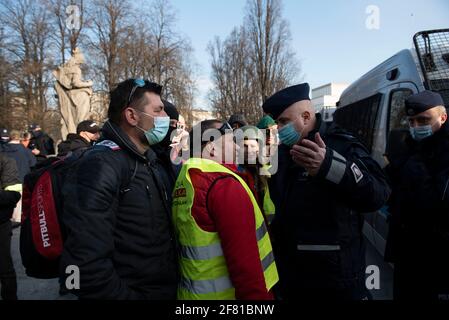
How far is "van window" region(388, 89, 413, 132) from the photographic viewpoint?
4756 mm

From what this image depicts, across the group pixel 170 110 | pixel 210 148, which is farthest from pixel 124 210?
pixel 170 110

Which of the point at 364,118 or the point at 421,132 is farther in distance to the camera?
the point at 364,118

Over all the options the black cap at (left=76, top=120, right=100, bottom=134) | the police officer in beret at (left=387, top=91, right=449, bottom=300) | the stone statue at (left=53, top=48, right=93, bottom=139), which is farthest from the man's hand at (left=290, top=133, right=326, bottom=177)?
the stone statue at (left=53, top=48, right=93, bottom=139)

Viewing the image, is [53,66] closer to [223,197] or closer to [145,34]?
[145,34]

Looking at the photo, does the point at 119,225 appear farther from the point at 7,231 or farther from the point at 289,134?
the point at 7,231

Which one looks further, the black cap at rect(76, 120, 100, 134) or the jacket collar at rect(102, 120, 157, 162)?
the black cap at rect(76, 120, 100, 134)

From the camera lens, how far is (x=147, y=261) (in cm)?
182

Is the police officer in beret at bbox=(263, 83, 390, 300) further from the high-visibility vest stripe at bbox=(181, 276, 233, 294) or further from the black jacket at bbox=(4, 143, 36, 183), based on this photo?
the black jacket at bbox=(4, 143, 36, 183)

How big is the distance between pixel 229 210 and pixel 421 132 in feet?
6.74

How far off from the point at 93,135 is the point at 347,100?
6.09 metres

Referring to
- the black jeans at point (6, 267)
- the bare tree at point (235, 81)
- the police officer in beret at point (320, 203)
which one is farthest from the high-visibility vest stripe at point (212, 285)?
the bare tree at point (235, 81)

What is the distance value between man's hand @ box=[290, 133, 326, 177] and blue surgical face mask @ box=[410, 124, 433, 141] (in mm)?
→ 1519

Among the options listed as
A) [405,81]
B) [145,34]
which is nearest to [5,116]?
[145,34]

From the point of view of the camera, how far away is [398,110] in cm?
499
